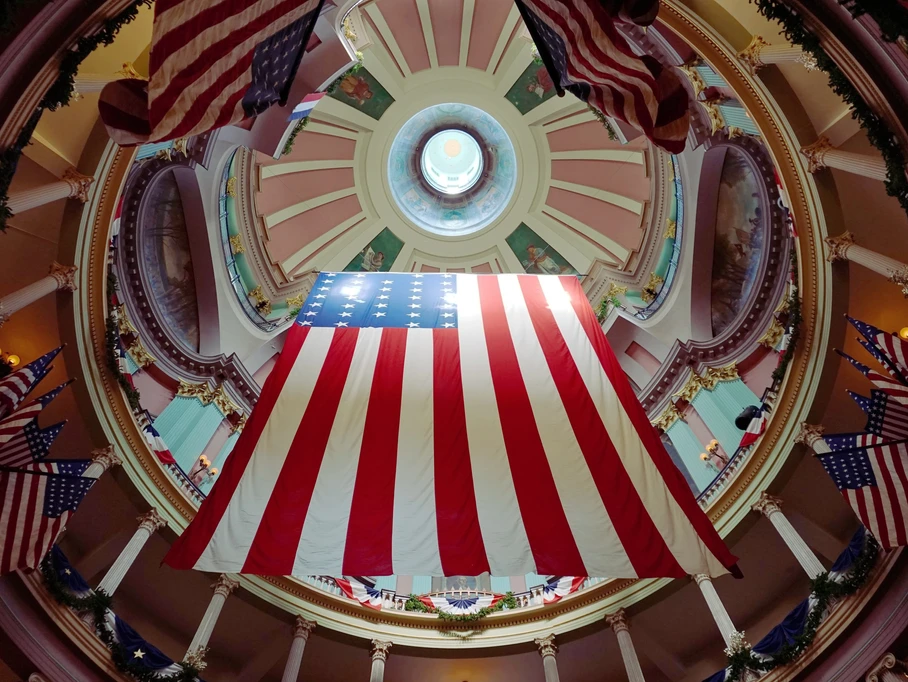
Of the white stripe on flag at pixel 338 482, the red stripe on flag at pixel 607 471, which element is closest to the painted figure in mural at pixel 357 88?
the red stripe on flag at pixel 607 471

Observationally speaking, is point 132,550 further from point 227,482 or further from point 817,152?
point 817,152

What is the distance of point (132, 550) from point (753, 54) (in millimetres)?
14258

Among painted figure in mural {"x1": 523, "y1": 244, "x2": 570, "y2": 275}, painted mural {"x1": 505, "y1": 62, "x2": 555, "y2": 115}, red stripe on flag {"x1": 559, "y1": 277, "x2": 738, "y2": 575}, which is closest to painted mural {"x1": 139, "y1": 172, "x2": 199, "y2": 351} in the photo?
red stripe on flag {"x1": 559, "y1": 277, "x2": 738, "y2": 575}

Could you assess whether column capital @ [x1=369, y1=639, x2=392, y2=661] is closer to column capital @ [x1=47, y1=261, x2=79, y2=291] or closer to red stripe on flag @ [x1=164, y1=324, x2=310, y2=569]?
red stripe on flag @ [x1=164, y1=324, x2=310, y2=569]

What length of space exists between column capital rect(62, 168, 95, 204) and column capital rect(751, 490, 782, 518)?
14.0 meters

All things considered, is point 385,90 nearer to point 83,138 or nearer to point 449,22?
point 449,22

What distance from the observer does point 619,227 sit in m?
22.3

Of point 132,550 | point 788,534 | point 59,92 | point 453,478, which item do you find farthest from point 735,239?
point 132,550

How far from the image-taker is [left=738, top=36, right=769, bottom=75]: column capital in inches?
366

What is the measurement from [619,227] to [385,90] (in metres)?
10.9

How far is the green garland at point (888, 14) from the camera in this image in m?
5.05

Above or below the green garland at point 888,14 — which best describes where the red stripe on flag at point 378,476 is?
below

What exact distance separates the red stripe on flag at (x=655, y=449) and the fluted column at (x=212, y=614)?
8884mm

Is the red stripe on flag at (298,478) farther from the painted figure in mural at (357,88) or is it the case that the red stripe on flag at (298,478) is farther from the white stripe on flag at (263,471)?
the painted figure in mural at (357,88)
